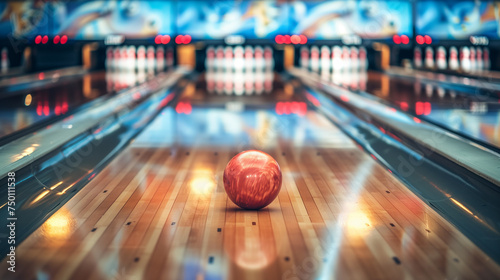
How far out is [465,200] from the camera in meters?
2.68

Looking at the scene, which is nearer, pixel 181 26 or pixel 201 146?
pixel 201 146

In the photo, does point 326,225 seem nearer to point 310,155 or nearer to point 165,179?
point 165,179

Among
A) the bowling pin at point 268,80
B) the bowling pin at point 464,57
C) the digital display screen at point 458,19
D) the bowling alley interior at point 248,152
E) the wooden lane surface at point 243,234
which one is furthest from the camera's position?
the bowling pin at point 464,57

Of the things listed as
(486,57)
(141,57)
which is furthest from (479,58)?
(141,57)

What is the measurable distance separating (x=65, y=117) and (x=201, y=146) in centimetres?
121

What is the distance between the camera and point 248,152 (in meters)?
2.61

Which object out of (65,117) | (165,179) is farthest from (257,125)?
(165,179)

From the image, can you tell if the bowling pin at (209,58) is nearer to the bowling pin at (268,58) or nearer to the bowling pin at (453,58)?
the bowling pin at (268,58)

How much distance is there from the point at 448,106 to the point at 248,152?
137 inches

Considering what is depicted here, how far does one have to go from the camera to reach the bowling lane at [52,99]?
4304 mm

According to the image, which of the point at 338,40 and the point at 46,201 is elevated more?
the point at 338,40

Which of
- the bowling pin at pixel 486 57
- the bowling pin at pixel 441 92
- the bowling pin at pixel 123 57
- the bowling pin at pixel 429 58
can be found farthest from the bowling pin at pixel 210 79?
the bowling pin at pixel 486 57

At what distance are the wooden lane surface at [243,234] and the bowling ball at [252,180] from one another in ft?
0.21

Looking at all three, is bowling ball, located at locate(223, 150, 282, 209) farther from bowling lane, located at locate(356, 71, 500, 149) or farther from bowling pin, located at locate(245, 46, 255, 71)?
bowling pin, located at locate(245, 46, 255, 71)
